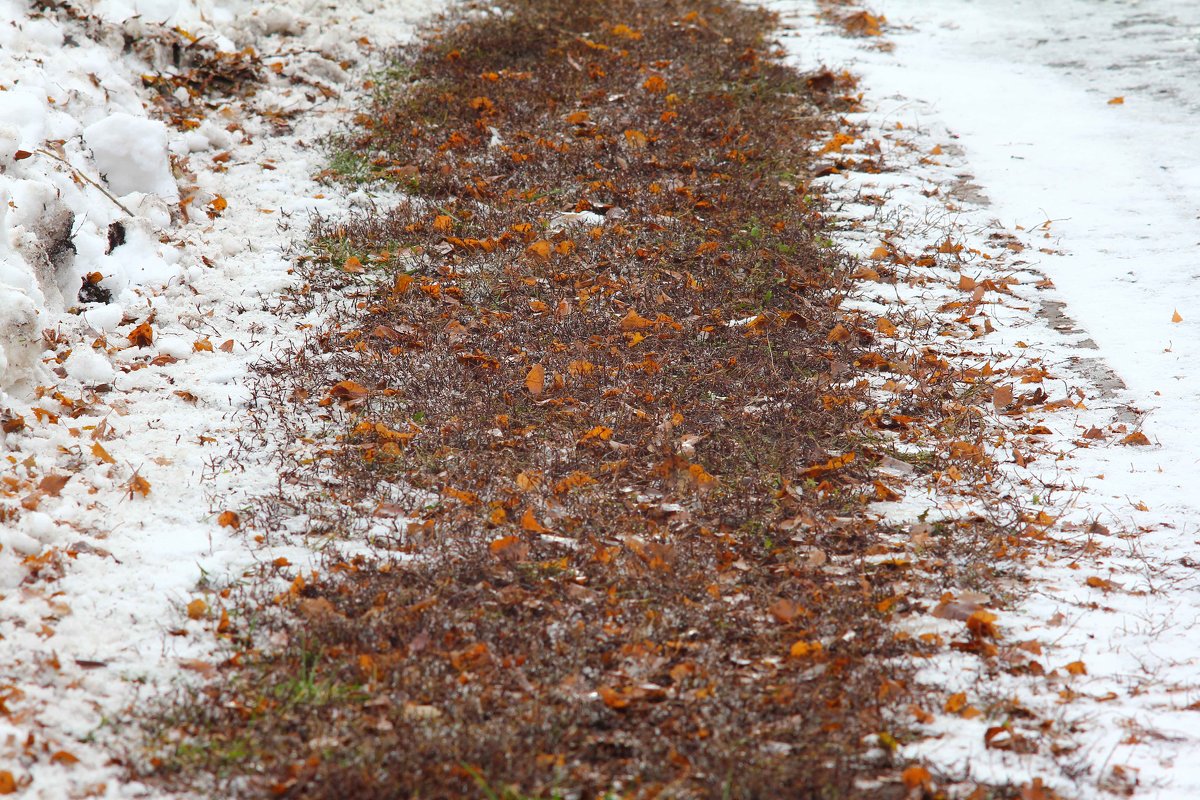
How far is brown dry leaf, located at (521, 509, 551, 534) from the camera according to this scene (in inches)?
152

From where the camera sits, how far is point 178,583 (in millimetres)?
3555

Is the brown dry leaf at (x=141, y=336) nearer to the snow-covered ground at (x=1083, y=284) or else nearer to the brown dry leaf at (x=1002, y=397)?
the snow-covered ground at (x=1083, y=284)

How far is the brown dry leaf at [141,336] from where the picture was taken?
4.88 m

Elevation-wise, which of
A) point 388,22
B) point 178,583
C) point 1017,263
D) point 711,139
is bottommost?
point 178,583

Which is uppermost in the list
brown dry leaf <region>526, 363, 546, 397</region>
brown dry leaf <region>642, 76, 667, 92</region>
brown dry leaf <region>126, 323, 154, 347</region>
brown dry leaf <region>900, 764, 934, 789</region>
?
brown dry leaf <region>642, 76, 667, 92</region>

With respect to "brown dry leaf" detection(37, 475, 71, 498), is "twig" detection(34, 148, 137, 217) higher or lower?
higher

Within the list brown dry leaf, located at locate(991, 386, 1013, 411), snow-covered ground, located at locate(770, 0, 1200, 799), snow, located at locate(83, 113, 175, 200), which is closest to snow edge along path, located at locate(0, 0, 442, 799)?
snow, located at locate(83, 113, 175, 200)

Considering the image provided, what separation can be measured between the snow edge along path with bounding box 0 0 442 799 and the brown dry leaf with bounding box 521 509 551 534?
0.94m

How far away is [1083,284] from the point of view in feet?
19.7

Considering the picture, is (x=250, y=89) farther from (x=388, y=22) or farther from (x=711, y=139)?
(x=711, y=139)

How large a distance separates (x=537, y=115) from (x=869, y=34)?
14.8 ft

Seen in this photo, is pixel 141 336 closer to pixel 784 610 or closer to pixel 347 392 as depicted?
pixel 347 392

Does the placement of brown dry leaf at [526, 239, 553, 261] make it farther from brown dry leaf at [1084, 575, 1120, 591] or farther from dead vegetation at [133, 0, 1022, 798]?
brown dry leaf at [1084, 575, 1120, 591]

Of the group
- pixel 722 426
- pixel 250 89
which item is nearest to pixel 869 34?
pixel 250 89
